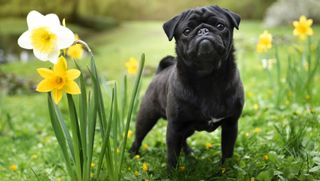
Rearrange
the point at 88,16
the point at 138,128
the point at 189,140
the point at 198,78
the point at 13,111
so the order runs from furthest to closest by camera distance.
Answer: the point at 88,16
the point at 13,111
the point at 189,140
the point at 138,128
the point at 198,78

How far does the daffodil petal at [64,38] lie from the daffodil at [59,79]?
11cm

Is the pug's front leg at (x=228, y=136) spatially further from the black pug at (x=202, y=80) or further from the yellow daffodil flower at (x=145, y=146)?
the yellow daffodil flower at (x=145, y=146)

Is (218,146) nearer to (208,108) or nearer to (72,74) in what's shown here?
(208,108)

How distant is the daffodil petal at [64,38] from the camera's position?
→ 179 centimetres

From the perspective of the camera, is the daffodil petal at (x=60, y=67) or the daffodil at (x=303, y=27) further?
the daffodil at (x=303, y=27)

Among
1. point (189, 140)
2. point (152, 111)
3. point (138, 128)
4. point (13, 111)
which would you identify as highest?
point (152, 111)

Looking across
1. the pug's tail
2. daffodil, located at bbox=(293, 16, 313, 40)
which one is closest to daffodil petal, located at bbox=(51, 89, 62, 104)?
the pug's tail

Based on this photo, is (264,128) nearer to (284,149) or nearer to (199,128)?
(284,149)

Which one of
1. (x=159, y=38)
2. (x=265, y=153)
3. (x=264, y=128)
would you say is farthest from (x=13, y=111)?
Answer: (x=159, y=38)

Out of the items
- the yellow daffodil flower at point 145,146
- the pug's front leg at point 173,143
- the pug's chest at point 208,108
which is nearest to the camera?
the pug's chest at point 208,108

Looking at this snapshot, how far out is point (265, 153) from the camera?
2682mm

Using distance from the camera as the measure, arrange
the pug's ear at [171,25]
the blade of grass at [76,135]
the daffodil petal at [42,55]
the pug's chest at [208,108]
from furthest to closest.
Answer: the pug's chest at [208,108] → the pug's ear at [171,25] → the blade of grass at [76,135] → the daffodil petal at [42,55]

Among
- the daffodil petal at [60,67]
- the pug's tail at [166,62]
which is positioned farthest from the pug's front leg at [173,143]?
the daffodil petal at [60,67]

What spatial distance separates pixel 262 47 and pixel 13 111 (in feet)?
11.4
